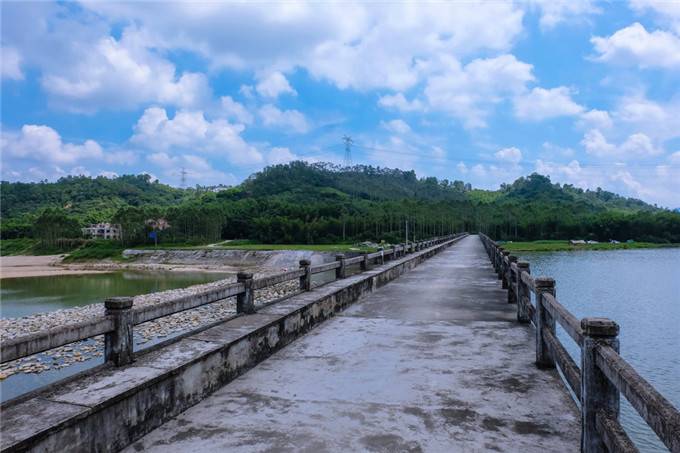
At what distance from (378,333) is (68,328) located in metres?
4.74

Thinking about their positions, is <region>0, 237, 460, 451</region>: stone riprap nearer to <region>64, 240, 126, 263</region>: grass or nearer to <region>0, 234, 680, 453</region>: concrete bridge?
<region>0, 234, 680, 453</region>: concrete bridge

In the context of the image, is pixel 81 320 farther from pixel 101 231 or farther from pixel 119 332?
pixel 101 231

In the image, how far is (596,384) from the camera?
3.04 metres

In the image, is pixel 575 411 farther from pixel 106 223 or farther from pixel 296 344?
pixel 106 223

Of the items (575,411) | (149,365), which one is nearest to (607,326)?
(575,411)

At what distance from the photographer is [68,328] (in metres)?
3.89

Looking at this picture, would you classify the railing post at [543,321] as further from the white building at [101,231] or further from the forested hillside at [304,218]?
the white building at [101,231]

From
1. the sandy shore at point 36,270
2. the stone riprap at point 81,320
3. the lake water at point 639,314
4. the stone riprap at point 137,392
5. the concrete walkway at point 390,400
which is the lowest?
the sandy shore at point 36,270

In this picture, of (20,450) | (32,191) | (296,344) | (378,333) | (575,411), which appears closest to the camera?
(20,450)

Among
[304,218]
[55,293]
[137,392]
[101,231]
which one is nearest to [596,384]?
[137,392]

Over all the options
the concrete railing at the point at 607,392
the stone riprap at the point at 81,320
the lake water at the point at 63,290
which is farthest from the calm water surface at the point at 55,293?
the concrete railing at the point at 607,392

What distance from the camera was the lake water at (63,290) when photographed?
3058 cm

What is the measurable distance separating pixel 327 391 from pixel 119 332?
210 centimetres

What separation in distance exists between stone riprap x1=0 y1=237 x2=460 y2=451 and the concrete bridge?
0.01m
